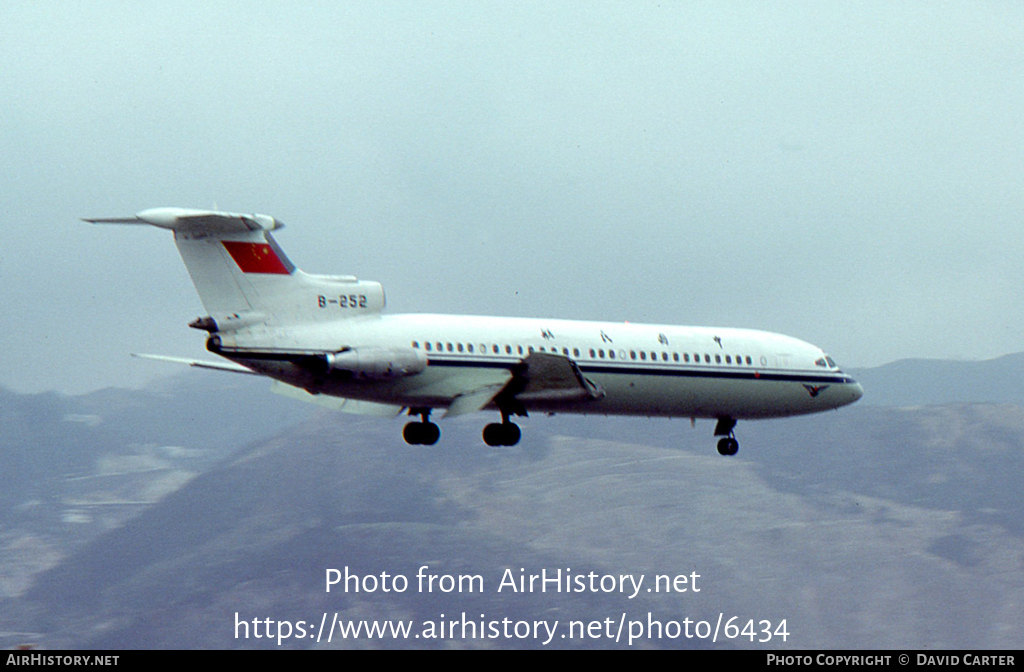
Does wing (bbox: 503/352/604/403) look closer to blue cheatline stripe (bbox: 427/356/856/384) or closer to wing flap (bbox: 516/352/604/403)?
wing flap (bbox: 516/352/604/403)

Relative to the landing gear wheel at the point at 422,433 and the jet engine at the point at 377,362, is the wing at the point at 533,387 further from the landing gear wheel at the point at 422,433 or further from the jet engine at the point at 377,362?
the landing gear wheel at the point at 422,433

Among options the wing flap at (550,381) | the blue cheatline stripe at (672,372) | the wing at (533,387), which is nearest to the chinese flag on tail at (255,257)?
the blue cheatline stripe at (672,372)

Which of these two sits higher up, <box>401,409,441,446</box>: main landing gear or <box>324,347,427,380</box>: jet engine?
<box>401,409,441,446</box>: main landing gear

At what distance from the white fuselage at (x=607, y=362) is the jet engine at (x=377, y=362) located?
11.4 inches

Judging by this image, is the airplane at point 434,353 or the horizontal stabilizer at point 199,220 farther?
the airplane at point 434,353

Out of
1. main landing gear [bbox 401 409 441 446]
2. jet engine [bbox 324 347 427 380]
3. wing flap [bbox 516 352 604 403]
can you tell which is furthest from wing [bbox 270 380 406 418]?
wing flap [bbox 516 352 604 403]

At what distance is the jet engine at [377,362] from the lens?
39344 millimetres

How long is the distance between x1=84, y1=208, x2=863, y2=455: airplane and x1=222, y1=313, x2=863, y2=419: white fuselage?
0.16 ft

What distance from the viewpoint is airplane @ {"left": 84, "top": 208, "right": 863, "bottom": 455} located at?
38.9 metres
